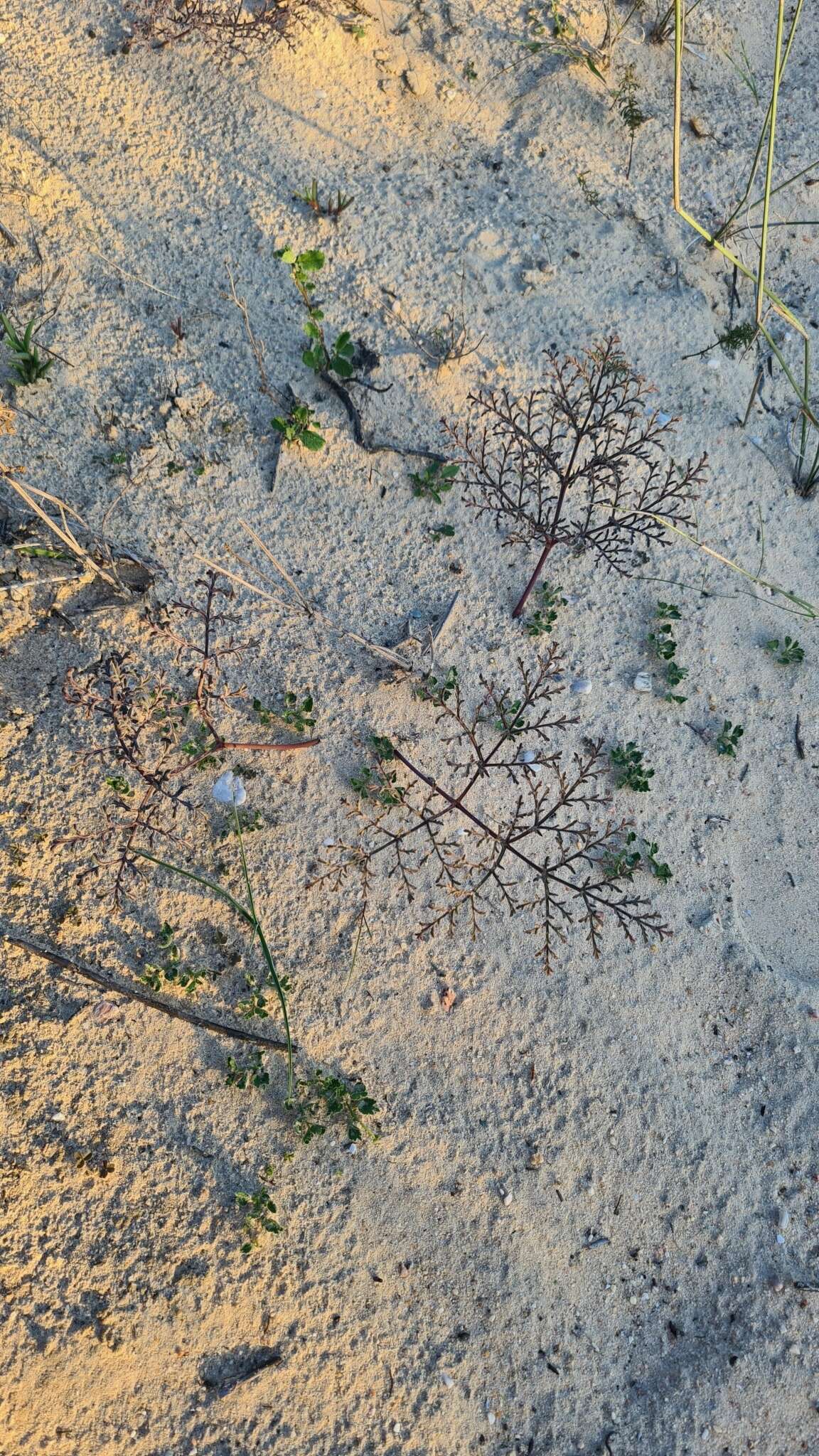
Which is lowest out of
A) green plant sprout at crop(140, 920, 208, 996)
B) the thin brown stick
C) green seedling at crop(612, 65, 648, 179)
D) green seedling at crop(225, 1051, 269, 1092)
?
green seedling at crop(225, 1051, 269, 1092)

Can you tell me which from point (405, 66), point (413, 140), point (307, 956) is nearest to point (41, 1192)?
point (307, 956)

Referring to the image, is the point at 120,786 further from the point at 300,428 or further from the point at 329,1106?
the point at 300,428

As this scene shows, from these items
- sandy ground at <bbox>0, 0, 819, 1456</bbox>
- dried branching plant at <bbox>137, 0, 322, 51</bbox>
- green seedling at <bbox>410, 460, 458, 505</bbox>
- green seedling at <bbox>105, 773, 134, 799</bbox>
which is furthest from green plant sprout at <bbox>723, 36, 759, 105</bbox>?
green seedling at <bbox>105, 773, 134, 799</bbox>

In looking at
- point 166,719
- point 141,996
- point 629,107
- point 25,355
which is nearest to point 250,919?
point 141,996

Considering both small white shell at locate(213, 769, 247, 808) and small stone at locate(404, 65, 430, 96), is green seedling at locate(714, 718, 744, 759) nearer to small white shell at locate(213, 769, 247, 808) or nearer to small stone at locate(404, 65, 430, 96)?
small white shell at locate(213, 769, 247, 808)

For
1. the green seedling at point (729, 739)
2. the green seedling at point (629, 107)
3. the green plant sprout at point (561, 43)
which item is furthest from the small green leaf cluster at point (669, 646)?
the green plant sprout at point (561, 43)

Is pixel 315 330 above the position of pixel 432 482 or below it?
above

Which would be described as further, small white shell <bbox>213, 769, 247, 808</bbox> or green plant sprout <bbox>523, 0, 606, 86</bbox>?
green plant sprout <bbox>523, 0, 606, 86</bbox>
